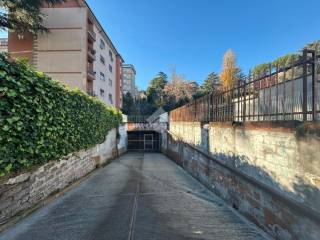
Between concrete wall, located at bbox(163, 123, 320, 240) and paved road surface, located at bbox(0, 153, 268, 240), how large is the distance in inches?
18.3

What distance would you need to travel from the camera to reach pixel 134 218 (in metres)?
5.17

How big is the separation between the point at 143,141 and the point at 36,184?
2457 cm

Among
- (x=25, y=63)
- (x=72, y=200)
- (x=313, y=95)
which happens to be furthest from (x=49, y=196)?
(x=313, y=95)

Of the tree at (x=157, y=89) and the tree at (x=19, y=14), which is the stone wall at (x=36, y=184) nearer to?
the tree at (x=19, y=14)

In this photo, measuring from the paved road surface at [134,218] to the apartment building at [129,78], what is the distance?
59647 mm

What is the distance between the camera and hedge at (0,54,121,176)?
4.53 meters

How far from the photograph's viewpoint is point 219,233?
459cm

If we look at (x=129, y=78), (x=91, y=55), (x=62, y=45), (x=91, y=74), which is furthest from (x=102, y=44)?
(x=129, y=78)

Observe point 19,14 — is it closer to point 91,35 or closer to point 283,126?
point 91,35

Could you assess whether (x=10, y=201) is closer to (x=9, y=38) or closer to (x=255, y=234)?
(x=255, y=234)

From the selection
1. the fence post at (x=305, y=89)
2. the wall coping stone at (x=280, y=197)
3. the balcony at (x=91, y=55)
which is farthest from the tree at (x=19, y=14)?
the fence post at (x=305, y=89)

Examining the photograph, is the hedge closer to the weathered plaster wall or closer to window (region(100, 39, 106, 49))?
the weathered plaster wall

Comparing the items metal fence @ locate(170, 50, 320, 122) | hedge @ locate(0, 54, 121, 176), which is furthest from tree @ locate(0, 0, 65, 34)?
metal fence @ locate(170, 50, 320, 122)

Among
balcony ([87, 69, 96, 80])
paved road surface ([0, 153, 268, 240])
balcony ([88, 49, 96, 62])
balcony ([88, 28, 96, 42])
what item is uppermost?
balcony ([88, 28, 96, 42])
